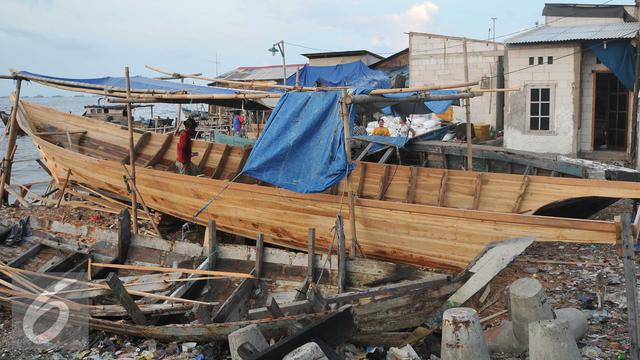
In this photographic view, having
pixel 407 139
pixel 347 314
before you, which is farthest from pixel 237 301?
pixel 407 139

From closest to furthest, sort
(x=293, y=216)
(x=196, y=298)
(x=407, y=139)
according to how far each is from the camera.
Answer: (x=196, y=298), (x=293, y=216), (x=407, y=139)

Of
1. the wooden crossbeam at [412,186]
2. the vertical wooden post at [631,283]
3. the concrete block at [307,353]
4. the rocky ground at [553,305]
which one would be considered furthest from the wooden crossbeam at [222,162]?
the vertical wooden post at [631,283]

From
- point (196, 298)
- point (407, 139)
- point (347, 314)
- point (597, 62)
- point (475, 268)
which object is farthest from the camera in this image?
point (597, 62)

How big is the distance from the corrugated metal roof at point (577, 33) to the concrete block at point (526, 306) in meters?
10.7

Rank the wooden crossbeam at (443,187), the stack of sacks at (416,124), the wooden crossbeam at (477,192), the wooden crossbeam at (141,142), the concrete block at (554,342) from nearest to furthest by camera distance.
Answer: the concrete block at (554,342), the wooden crossbeam at (477,192), the wooden crossbeam at (443,187), the wooden crossbeam at (141,142), the stack of sacks at (416,124)

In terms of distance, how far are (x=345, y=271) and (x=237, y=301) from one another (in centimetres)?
137

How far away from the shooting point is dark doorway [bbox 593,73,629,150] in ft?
48.3

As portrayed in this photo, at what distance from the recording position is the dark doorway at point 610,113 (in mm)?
14711

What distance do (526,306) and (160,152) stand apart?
30.5 ft

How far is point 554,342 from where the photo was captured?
4.32m

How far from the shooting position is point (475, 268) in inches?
229

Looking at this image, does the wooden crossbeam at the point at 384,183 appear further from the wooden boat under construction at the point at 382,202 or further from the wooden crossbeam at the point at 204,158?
the wooden crossbeam at the point at 204,158

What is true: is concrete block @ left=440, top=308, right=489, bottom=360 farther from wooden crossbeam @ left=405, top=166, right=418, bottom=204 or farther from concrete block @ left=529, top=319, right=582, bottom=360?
wooden crossbeam @ left=405, top=166, right=418, bottom=204

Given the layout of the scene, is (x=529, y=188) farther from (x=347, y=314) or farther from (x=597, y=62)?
(x=597, y=62)
